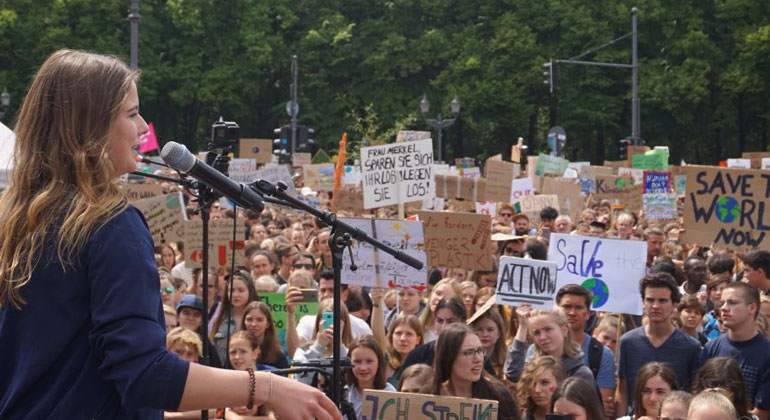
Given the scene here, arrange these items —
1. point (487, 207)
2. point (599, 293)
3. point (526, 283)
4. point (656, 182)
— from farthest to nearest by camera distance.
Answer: point (656, 182) < point (487, 207) < point (599, 293) < point (526, 283)

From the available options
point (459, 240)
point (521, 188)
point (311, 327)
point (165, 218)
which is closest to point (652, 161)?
point (521, 188)

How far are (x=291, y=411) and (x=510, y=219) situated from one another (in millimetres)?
14519

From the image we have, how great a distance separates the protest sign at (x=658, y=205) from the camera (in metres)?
16.5

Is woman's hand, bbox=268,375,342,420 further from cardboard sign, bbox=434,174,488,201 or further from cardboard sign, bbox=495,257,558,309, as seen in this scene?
cardboard sign, bbox=434,174,488,201

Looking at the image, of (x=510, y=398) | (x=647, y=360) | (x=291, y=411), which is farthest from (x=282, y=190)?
(x=647, y=360)

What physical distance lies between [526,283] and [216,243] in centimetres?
313

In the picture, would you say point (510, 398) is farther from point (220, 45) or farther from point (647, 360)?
point (220, 45)

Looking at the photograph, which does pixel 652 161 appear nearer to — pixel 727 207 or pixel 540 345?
pixel 727 207

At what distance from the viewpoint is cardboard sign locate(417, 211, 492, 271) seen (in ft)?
34.1

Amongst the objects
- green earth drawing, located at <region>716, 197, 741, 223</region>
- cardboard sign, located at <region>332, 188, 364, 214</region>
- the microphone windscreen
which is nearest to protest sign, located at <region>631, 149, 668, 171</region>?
cardboard sign, located at <region>332, 188, 364, 214</region>

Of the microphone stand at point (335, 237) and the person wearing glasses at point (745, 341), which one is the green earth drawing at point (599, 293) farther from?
the microphone stand at point (335, 237)

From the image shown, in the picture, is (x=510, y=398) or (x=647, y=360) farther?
(x=647, y=360)

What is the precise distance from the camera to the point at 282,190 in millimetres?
4047

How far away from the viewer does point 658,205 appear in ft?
54.5
